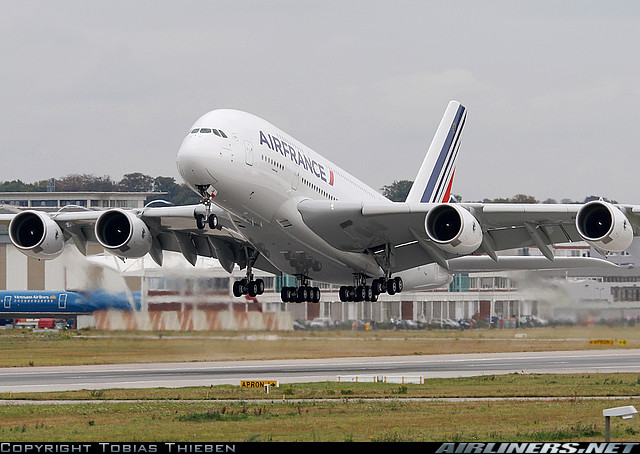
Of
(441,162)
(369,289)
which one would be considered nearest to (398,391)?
(369,289)

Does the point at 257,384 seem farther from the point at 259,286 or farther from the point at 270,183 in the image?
the point at 270,183

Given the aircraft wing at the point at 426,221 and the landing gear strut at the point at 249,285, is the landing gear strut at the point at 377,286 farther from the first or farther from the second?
the landing gear strut at the point at 249,285

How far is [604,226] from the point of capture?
3148 cm

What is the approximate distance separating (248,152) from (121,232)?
8.83 m

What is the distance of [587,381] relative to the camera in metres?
38.7

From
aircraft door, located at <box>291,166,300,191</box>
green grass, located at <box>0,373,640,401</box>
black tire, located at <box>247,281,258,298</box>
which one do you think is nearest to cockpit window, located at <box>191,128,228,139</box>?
aircraft door, located at <box>291,166,300,191</box>

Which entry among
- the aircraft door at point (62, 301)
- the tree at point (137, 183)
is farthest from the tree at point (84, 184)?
the aircraft door at point (62, 301)

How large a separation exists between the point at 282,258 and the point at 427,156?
47.7 feet

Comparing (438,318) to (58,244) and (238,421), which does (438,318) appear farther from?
(238,421)

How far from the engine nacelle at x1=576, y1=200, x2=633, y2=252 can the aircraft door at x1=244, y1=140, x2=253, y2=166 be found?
1039 centimetres

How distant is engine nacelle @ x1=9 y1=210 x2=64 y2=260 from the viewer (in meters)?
38.1

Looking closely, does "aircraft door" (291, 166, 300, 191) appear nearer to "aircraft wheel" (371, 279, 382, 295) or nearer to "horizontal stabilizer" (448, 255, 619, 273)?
"aircraft wheel" (371, 279, 382, 295)

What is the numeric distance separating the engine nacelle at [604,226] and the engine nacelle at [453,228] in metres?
3.31

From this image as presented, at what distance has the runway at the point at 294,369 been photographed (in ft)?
128
